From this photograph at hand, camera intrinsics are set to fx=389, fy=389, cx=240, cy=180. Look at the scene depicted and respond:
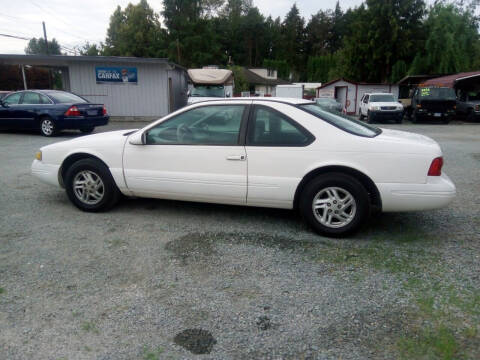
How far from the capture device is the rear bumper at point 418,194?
3857 millimetres

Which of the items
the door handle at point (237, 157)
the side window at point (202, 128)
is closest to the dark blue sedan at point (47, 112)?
the side window at point (202, 128)

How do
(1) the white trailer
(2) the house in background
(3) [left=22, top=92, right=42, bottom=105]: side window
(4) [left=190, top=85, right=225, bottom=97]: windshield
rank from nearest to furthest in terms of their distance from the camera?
(3) [left=22, top=92, right=42, bottom=105]: side window → (4) [left=190, top=85, right=225, bottom=97]: windshield → (1) the white trailer → (2) the house in background

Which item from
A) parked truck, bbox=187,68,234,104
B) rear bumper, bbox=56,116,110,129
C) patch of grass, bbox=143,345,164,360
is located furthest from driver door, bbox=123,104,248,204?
parked truck, bbox=187,68,234,104

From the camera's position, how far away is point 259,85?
58781 millimetres

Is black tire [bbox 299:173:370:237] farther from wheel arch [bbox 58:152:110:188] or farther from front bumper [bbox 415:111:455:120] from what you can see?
front bumper [bbox 415:111:455:120]

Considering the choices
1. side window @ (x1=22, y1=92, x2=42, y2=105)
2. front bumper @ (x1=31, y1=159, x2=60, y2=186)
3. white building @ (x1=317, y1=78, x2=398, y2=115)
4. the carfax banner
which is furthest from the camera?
white building @ (x1=317, y1=78, x2=398, y2=115)

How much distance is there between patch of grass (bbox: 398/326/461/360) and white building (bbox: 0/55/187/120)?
18499mm

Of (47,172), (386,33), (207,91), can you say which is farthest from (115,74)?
(386,33)

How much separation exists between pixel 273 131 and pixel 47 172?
310cm

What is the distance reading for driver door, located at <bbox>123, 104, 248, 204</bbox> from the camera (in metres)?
4.38

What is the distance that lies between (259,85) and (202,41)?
37.8 feet

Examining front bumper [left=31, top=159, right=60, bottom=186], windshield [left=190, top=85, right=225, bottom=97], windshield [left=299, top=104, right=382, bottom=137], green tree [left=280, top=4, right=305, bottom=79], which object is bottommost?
front bumper [left=31, top=159, right=60, bottom=186]

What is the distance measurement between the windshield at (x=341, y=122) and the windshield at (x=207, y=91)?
12.7m

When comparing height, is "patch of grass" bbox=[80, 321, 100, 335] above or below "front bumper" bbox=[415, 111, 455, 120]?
below
